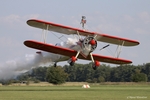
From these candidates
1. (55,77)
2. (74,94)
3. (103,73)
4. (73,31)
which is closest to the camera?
(74,94)

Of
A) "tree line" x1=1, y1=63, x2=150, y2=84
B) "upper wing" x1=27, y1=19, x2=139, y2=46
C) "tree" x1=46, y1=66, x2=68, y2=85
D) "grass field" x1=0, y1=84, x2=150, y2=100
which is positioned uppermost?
"tree line" x1=1, y1=63, x2=150, y2=84

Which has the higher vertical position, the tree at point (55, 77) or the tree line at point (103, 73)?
the tree line at point (103, 73)

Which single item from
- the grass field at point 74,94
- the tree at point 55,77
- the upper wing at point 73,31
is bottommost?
the grass field at point 74,94

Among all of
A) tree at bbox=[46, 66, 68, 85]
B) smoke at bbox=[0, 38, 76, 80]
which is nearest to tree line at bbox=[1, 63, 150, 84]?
tree at bbox=[46, 66, 68, 85]

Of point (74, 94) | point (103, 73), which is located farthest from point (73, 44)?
point (103, 73)

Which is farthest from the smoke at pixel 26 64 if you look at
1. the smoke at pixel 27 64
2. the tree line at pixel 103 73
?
the tree line at pixel 103 73

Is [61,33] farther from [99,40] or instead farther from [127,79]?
[127,79]

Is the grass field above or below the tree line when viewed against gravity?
below

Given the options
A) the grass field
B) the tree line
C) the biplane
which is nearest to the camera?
the grass field

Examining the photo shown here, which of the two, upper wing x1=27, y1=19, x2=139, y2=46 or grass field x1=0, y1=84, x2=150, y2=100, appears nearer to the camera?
grass field x1=0, y1=84, x2=150, y2=100

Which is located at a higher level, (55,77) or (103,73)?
(103,73)

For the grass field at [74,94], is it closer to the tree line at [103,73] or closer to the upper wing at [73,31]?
the upper wing at [73,31]

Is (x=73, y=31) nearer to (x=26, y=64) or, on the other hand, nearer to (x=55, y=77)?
(x=26, y=64)

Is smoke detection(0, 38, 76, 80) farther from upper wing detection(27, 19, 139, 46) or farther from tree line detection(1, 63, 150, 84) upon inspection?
Result: tree line detection(1, 63, 150, 84)
